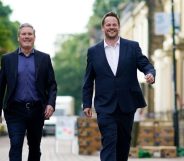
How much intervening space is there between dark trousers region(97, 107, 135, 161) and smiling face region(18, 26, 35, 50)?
1.20 meters

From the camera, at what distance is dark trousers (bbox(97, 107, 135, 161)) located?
1088 centimetres

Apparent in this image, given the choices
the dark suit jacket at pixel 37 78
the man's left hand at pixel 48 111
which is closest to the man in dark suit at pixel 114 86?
the man's left hand at pixel 48 111

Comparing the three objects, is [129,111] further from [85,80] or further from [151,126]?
[151,126]

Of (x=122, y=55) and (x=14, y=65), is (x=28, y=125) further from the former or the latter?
(x=122, y=55)

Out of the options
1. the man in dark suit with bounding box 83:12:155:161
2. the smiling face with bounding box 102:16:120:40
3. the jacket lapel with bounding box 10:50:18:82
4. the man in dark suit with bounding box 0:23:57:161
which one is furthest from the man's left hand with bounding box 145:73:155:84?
the jacket lapel with bounding box 10:50:18:82

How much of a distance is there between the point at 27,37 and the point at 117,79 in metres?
1.20

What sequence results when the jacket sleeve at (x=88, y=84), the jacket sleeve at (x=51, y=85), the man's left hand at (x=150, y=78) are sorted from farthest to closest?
the jacket sleeve at (x=51, y=85) → the jacket sleeve at (x=88, y=84) → the man's left hand at (x=150, y=78)

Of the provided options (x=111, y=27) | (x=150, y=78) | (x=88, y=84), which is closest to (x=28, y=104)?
(x=88, y=84)

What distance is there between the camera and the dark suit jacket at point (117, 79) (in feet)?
36.3

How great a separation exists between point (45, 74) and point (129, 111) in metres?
1.21

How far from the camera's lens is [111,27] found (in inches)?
433

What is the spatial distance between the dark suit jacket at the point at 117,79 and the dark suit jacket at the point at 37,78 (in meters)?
0.52

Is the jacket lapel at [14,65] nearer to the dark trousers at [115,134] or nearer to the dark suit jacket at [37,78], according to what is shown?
the dark suit jacket at [37,78]

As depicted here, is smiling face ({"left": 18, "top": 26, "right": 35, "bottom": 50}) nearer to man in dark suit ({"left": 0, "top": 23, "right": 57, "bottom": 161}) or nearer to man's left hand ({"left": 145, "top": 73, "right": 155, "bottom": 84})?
man in dark suit ({"left": 0, "top": 23, "right": 57, "bottom": 161})
